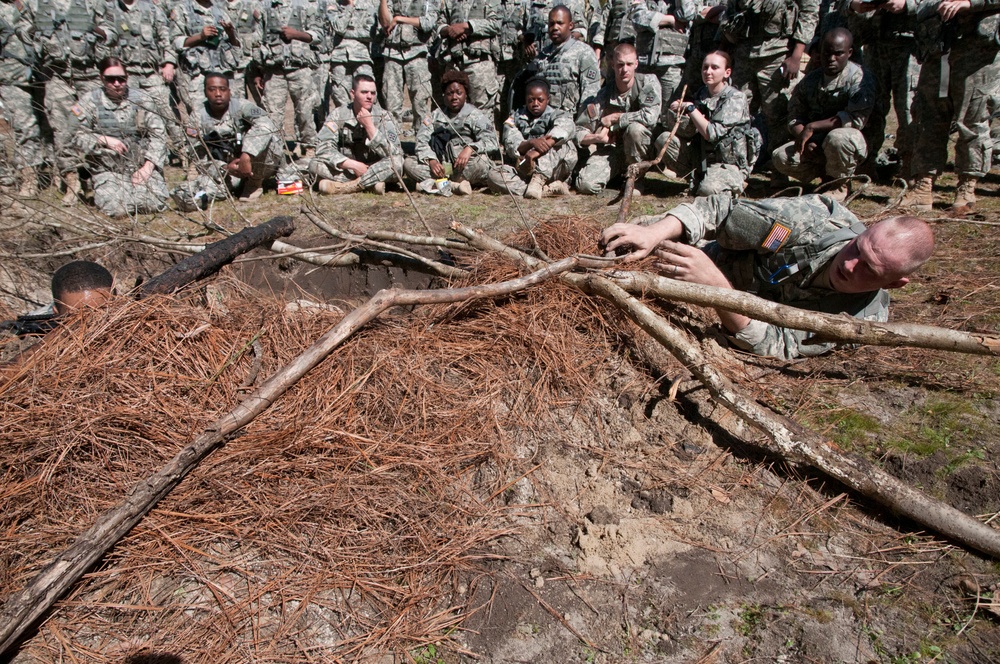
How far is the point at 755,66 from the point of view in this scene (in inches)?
261

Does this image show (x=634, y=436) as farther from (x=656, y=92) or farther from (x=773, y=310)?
(x=656, y=92)

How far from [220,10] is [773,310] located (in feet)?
27.8

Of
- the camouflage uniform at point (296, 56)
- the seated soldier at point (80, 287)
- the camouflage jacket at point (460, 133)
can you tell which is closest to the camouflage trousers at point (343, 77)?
the camouflage uniform at point (296, 56)

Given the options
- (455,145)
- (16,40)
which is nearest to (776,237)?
(455,145)

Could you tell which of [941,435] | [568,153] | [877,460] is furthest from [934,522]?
[568,153]

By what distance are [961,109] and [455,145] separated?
4.71 m

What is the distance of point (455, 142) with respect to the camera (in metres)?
7.08

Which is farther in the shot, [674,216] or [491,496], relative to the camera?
[674,216]

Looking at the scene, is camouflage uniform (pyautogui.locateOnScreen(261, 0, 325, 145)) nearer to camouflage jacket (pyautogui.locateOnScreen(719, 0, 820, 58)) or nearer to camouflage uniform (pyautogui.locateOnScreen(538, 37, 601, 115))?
camouflage uniform (pyautogui.locateOnScreen(538, 37, 601, 115))

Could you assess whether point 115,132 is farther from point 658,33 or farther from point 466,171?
point 658,33

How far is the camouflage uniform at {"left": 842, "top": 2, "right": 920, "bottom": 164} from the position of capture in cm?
583

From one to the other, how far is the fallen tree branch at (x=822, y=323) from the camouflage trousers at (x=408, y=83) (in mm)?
5695

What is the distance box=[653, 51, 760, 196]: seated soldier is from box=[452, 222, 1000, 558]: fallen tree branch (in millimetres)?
3349

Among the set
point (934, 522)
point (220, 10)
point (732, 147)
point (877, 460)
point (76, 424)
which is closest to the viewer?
point (934, 522)
